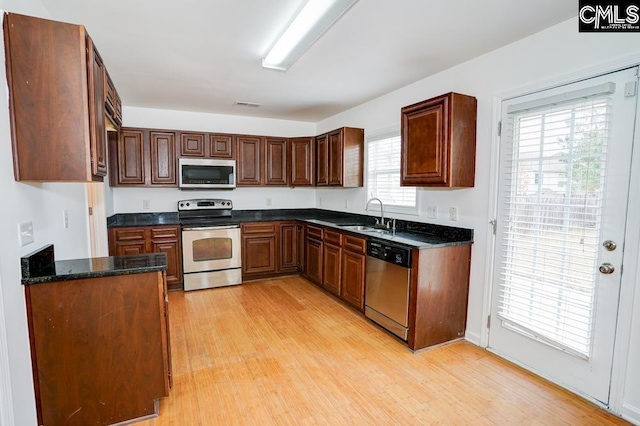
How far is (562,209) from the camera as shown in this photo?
222cm

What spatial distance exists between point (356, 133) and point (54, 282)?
11.6ft

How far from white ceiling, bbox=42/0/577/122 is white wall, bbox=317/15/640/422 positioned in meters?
0.11

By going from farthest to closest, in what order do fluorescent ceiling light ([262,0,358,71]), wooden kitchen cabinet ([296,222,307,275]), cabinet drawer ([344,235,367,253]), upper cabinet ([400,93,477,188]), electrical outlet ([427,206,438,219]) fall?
wooden kitchen cabinet ([296,222,307,275]) < cabinet drawer ([344,235,367,253]) < electrical outlet ([427,206,438,219]) < upper cabinet ([400,93,477,188]) < fluorescent ceiling light ([262,0,358,71])

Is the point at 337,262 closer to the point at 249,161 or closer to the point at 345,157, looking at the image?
the point at 345,157

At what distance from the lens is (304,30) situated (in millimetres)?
2189

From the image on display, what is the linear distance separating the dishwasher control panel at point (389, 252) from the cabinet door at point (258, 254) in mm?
1951

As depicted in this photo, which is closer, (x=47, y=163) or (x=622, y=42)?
(x=47, y=163)

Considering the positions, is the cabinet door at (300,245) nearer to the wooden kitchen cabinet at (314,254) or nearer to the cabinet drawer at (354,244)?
the wooden kitchen cabinet at (314,254)

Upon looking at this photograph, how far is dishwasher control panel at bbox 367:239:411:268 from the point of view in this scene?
2791mm

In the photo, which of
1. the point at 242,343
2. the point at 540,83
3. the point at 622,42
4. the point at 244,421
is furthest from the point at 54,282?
the point at 622,42

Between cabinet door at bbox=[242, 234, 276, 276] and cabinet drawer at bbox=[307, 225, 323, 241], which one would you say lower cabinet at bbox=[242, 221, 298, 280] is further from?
cabinet drawer at bbox=[307, 225, 323, 241]

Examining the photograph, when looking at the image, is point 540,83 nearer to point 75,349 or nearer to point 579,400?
point 579,400

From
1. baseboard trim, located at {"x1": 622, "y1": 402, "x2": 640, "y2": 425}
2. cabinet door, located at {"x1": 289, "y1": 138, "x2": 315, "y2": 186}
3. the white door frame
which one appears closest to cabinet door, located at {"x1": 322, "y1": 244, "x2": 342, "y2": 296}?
cabinet door, located at {"x1": 289, "y1": 138, "x2": 315, "y2": 186}

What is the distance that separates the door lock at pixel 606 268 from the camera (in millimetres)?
1985
